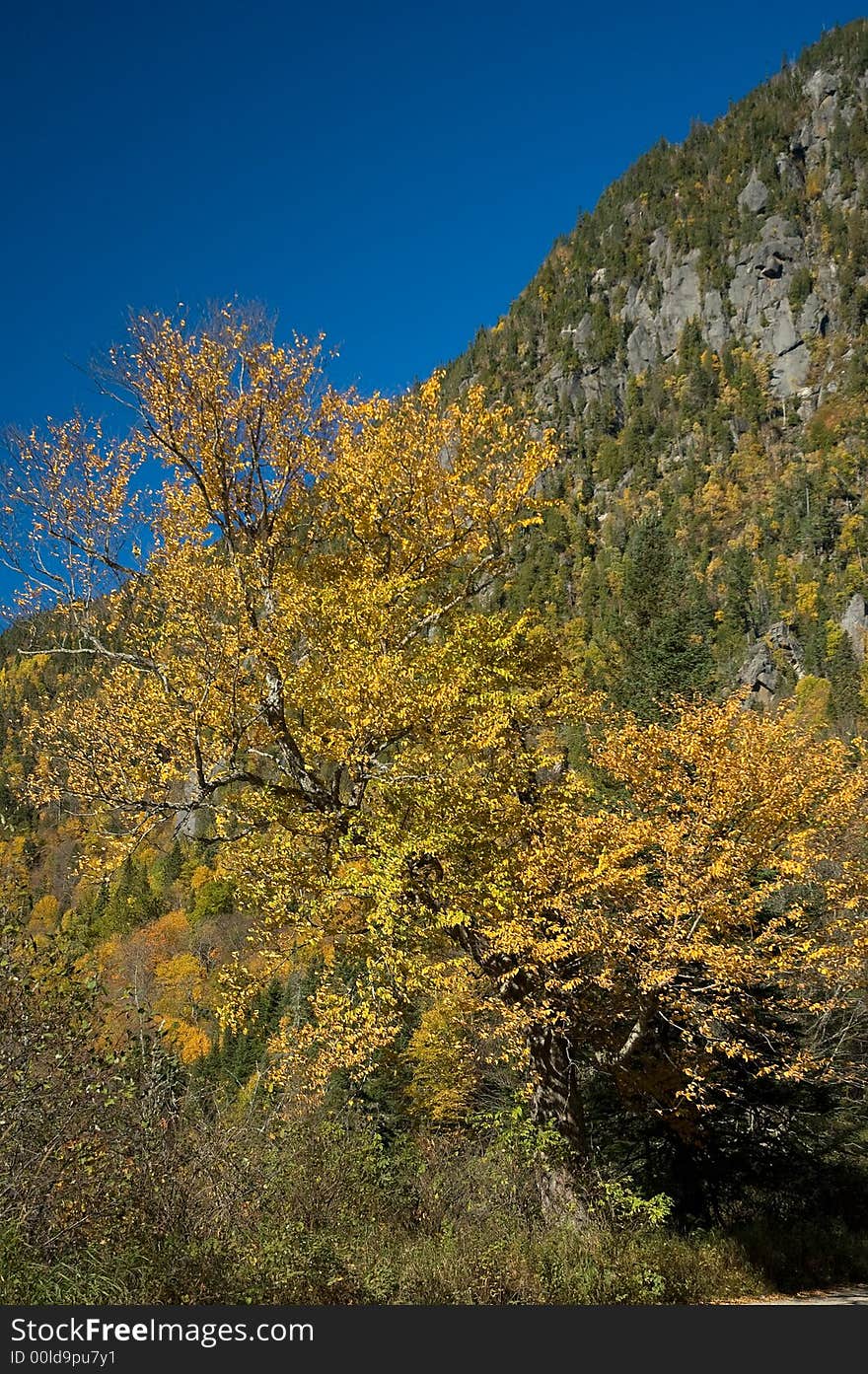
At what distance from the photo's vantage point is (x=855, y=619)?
334ft

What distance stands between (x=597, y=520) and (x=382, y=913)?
148606mm

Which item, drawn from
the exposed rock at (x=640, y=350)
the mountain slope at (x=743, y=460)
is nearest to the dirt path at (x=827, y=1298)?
the mountain slope at (x=743, y=460)

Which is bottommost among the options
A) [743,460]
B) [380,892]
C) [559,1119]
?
[559,1119]

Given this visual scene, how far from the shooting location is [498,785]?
1108cm

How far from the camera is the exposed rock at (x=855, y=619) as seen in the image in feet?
327

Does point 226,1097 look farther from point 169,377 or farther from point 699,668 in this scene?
point 699,668

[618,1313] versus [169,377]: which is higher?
[169,377]

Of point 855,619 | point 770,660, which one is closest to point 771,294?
point 855,619

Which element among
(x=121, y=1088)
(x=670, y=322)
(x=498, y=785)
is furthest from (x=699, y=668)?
(x=670, y=322)

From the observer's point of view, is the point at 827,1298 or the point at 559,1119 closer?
the point at 827,1298

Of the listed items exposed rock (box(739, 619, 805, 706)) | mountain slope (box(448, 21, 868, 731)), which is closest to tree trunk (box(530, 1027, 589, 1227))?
mountain slope (box(448, 21, 868, 731))

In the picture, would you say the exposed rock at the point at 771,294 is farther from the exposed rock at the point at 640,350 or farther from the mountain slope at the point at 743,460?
the exposed rock at the point at 640,350

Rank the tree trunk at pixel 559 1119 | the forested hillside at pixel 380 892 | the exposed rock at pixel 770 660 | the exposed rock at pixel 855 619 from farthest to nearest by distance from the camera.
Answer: the exposed rock at pixel 855 619 → the exposed rock at pixel 770 660 → the tree trunk at pixel 559 1119 → the forested hillside at pixel 380 892

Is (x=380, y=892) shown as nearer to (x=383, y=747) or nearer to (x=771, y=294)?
(x=383, y=747)
